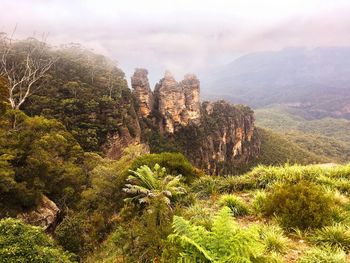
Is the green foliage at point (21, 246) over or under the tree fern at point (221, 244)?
under

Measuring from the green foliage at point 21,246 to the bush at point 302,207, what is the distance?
5.92m

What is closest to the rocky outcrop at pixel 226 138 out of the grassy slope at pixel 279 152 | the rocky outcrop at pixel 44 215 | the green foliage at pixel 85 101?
the grassy slope at pixel 279 152

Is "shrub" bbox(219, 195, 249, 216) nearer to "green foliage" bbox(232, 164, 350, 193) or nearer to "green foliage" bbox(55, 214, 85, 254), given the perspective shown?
"green foliage" bbox(232, 164, 350, 193)

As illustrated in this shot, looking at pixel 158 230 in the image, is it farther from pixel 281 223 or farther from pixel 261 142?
pixel 261 142

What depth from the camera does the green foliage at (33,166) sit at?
1878cm

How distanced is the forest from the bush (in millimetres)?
21

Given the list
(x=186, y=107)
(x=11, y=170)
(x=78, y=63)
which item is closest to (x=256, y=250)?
(x=11, y=170)

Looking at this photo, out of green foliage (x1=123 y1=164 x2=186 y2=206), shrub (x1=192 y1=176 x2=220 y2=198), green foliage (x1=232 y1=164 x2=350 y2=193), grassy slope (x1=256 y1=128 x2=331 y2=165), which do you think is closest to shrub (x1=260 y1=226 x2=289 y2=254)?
green foliage (x1=232 y1=164 x2=350 y2=193)

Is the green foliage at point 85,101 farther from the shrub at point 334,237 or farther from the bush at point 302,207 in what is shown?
the shrub at point 334,237

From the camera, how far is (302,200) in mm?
6527

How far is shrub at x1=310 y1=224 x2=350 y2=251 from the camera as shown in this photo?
5.58 meters

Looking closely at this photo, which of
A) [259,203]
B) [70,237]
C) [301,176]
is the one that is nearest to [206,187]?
[259,203]

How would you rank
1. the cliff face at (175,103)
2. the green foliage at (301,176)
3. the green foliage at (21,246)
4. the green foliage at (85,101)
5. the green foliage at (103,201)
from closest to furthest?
the green foliage at (21,246) < the green foliage at (301,176) < the green foliage at (103,201) < the green foliage at (85,101) < the cliff face at (175,103)

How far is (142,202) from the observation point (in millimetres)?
11875
